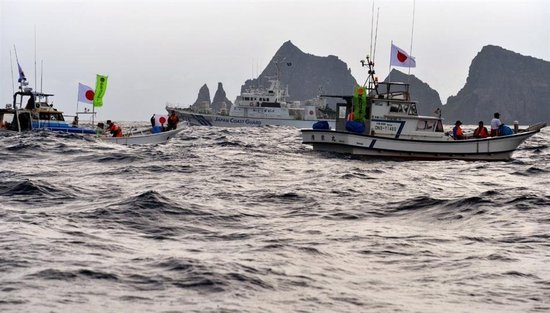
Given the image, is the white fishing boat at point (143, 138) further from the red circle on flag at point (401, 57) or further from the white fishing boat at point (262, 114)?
the white fishing boat at point (262, 114)

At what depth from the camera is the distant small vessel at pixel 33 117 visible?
132 ft

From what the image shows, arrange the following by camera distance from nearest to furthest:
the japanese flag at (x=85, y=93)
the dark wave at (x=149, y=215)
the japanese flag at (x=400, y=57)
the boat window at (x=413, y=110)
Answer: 1. the dark wave at (x=149, y=215)
2. the boat window at (x=413, y=110)
3. the japanese flag at (x=400, y=57)
4. the japanese flag at (x=85, y=93)

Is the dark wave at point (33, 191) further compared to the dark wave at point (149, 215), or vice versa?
the dark wave at point (33, 191)

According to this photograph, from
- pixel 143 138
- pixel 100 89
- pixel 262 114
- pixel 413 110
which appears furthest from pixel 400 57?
pixel 262 114

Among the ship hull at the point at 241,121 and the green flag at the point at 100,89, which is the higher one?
the green flag at the point at 100,89

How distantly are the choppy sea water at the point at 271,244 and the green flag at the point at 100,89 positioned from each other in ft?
63.3

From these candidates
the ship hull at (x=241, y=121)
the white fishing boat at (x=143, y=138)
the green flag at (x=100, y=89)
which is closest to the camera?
the white fishing boat at (x=143, y=138)

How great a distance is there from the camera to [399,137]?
28.2 m

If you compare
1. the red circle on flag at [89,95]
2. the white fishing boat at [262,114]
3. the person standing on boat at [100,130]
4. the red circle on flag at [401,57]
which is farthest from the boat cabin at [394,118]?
the white fishing boat at [262,114]

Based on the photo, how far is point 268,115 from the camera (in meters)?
87.5

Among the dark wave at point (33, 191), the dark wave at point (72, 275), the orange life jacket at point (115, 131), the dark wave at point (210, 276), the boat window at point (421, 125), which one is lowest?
the dark wave at point (33, 191)

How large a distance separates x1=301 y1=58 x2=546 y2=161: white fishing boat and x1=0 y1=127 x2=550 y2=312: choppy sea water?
309 inches

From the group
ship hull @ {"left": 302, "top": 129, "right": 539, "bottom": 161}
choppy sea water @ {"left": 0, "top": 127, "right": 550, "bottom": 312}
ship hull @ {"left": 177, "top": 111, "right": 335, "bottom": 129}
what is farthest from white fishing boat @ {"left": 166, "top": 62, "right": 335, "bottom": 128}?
choppy sea water @ {"left": 0, "top": 127, "right": 550, "bottom": 312}

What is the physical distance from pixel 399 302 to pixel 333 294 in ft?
2.38
